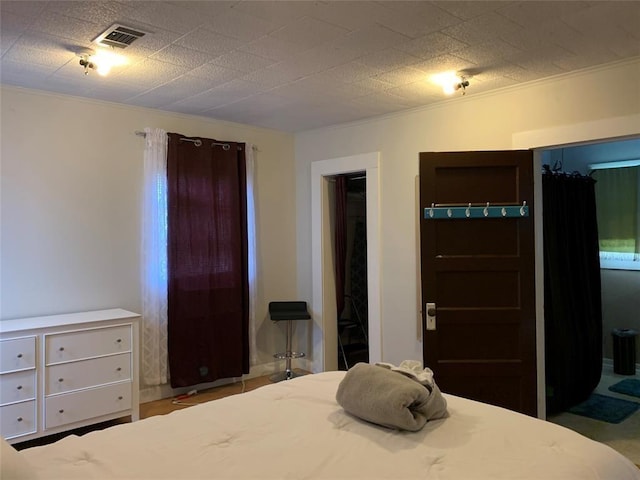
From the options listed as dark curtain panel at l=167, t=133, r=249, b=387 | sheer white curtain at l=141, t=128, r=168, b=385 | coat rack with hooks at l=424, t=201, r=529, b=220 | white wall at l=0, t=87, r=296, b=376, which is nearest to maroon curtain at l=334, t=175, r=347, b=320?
dark curtain panel at l=167, t=133, r=249, b=387

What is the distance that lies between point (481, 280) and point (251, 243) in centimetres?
218

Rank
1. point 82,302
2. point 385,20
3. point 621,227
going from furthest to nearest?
point 621,227
point 82,302
point 385,20

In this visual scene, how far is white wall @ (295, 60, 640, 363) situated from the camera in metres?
3.11

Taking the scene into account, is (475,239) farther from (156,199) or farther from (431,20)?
(156,199)

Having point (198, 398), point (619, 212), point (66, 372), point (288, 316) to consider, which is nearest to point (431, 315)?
point (288, 316)

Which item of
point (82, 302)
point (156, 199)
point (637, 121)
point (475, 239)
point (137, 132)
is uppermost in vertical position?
point (137, 132)

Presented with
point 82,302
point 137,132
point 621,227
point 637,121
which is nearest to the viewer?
point 637,121

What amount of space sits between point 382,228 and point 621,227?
2.83 meters

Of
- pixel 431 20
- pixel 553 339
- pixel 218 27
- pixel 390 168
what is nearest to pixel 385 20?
pixel 431 20

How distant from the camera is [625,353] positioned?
502cm

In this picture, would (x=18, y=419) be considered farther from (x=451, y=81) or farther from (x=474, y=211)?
(x=451, y=81)

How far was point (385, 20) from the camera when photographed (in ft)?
7.87

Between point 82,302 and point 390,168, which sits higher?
point 390,168

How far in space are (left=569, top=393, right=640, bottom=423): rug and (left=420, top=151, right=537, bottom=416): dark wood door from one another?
903mm
